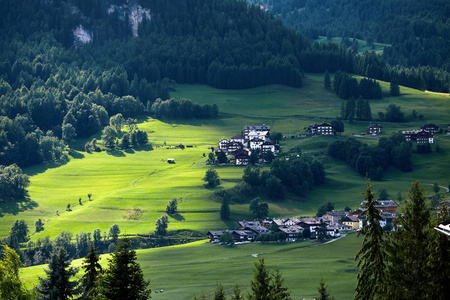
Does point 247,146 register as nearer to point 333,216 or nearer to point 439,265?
point 333,216

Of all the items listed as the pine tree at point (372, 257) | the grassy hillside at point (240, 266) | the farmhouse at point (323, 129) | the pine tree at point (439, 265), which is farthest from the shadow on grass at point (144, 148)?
the pine tree at point (439, 265)

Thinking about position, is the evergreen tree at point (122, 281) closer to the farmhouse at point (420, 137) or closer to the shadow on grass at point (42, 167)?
the shadow on grass at point (42, 167)

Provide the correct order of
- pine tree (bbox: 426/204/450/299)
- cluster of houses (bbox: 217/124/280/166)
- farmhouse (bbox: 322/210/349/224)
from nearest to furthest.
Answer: pine tree (bbox: 426/204/450/299) < farmhouse (bbox: 322/210/349/224) < cluster of houses (bbox: 217/124/280/166)

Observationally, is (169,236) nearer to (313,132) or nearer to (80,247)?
(80,247)

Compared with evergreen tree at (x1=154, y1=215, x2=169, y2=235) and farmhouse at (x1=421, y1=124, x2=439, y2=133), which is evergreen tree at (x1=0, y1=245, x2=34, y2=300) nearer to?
evergreen tree at (x1=154, y1=215, x2=169, y2=235)

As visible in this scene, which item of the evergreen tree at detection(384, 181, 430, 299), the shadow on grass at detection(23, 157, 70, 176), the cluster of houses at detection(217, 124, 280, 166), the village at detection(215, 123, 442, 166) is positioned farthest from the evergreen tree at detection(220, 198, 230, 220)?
the evergreen tree at detection(384, 181, 430, 299)

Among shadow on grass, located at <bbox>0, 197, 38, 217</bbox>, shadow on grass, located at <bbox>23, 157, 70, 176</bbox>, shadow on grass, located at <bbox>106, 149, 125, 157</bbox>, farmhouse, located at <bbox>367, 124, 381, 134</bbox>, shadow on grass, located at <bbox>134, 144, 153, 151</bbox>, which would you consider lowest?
shadow on grass, located at <bbox>0, 197, 38, 217</bbox>

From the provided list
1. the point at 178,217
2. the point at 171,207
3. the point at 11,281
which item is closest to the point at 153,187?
the point at 171,207
